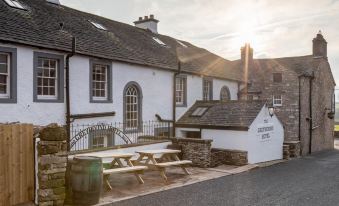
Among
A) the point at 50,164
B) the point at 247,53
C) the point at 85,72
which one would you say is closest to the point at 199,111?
the point at 85,72

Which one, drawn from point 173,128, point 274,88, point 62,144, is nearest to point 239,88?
point 274,88

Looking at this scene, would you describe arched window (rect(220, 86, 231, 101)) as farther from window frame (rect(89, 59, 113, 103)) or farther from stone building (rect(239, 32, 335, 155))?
window frame (rect(89, 59, 113, 103))

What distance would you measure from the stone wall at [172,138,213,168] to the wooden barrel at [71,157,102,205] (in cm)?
659

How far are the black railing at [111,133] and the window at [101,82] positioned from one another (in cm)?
114

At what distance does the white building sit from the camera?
1171 centimetres

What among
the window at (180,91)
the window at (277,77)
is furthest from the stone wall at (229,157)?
the window at (277,77)

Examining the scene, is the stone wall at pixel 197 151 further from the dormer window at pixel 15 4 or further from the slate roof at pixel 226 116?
the dormer window at pixel 15 4

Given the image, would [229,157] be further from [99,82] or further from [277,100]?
[277,100]

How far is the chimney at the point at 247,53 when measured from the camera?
3033 cm

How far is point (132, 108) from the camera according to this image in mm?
16469

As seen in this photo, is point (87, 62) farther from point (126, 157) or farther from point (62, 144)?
point (62, 144)

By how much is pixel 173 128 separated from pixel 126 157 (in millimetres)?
8053

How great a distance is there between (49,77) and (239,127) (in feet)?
27.6

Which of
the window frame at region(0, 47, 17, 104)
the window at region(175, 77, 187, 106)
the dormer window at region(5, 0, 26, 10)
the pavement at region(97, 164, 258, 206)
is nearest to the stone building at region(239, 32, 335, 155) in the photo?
the window at region(175, 77, 187, 106)
